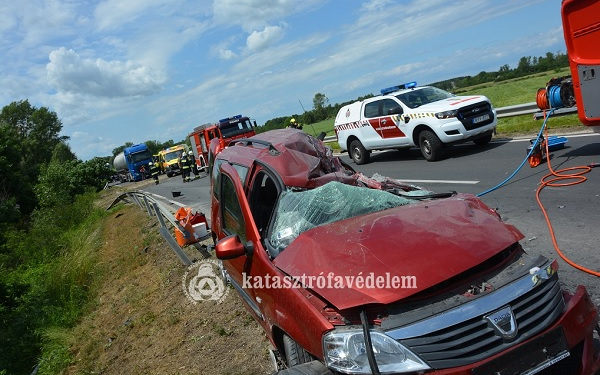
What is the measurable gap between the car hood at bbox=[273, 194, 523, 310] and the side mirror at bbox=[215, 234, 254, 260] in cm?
38

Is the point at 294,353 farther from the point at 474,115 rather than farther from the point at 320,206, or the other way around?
the point at 474,115

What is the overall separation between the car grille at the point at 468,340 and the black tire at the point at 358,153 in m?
13.8

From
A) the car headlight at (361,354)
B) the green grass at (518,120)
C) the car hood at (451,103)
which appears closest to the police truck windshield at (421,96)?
the car hood at (451,103)

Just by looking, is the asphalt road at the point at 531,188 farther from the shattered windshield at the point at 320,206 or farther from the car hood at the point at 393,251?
the shattered windshield at the point at 320,206

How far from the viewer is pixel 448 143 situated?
13.2m

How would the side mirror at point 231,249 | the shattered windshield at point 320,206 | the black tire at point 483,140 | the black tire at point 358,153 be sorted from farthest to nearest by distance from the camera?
the black tire at point 358,153 → the black tire at point 483,140 → the shattered windshield at point 320,206 → the side mirror at point 231,249

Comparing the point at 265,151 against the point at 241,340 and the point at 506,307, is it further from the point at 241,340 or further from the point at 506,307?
the point at 506,307

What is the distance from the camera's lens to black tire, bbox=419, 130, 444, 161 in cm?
1319

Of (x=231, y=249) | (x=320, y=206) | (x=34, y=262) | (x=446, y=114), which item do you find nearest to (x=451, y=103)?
(x=446, y=114)

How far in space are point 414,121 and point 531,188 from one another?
233 inches

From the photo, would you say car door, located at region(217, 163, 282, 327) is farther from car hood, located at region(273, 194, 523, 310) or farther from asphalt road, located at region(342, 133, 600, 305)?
asphalt road, located at region(342, 133, 600, 305)

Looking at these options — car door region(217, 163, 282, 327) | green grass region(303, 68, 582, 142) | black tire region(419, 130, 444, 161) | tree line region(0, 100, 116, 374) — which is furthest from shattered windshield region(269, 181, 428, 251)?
black tire region(419, 130, 444, 161)

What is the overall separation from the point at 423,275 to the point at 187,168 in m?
28.1

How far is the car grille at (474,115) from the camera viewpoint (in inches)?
503
